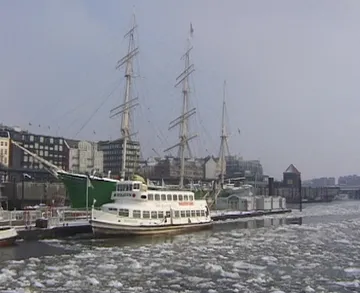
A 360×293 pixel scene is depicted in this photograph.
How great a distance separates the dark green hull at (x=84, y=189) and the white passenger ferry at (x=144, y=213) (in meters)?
3.38

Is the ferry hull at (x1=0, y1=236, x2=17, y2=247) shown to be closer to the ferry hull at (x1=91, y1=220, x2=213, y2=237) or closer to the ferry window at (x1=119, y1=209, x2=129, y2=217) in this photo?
the ferry hull at (x1=91, y1=220, x2=213, y2=237)

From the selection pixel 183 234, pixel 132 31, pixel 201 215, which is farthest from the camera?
pixel 132 31

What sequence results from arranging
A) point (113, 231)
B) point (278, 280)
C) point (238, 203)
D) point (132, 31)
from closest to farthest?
point (278, 280) < point (113, 231) < point (132, 31) < point (238, 203)

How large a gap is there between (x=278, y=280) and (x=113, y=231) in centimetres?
3049

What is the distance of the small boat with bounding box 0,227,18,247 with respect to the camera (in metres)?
44.6

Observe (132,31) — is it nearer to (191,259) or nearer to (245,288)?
(191,259)

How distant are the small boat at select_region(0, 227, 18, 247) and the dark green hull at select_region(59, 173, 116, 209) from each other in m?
22.9

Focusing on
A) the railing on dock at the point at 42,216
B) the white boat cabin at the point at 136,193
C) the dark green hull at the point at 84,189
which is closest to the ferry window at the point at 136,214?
the white boat cabin at the point at 136,193

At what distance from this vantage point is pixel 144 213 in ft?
203

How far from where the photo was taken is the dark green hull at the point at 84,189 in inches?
2709

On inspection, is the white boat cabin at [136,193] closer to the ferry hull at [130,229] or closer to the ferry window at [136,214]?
the ferry window at [136,214]

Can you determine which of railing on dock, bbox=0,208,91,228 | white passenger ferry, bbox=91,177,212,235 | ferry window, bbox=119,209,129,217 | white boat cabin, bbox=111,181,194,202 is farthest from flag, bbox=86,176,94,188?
ferry window, bbox=119,209,129,217

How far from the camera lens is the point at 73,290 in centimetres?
2634

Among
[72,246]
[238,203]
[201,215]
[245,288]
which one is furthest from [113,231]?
[238,203]
